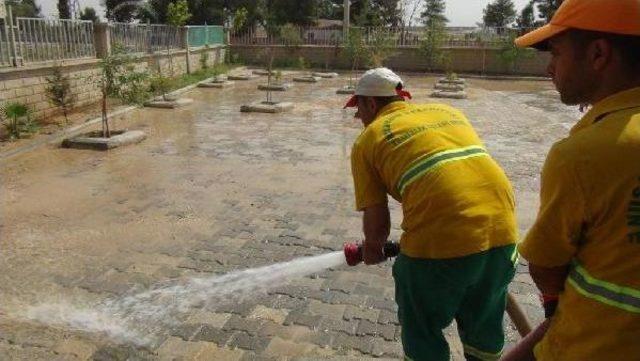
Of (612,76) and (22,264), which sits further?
(22,264)

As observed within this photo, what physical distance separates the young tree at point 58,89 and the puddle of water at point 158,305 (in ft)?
29.3

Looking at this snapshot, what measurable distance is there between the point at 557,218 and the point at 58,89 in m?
12.4

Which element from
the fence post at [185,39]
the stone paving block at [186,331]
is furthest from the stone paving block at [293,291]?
the fence post at [185,39]

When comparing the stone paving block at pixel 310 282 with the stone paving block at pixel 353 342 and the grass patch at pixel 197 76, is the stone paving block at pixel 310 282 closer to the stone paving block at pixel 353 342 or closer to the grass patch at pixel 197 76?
the stone paving block at pixel 353 342

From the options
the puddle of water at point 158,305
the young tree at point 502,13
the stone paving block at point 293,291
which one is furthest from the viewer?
the young tree at point 502,13

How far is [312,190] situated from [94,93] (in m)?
9.82

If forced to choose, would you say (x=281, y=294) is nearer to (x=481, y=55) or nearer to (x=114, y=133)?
(x=114, y=133)

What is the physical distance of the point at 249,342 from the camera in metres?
3.68

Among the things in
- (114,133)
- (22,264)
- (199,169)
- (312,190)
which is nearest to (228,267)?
(22,264)

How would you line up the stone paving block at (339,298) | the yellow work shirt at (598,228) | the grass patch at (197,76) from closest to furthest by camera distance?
the yellow work shirt at (598,228) → the stone paving block at (339,298) → the grass patch at (197,76)

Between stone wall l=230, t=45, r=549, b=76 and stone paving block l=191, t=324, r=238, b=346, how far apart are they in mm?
23799

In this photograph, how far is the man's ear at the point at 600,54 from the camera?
1.48m

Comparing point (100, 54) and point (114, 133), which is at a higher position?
point (100, 54)

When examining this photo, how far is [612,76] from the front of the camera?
1.50 meters
